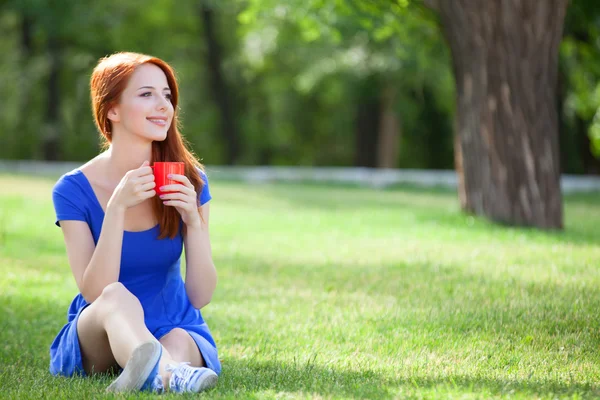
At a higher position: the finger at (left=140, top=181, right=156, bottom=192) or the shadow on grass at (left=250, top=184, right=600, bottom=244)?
the finger at (left=140, top=181, right=156, bottom=192)

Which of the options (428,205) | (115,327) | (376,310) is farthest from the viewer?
(428,205)

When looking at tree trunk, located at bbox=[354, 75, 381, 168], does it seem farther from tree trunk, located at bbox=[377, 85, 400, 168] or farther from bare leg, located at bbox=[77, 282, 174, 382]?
bare leg, located at bbox=[77, 282, 174, 382]

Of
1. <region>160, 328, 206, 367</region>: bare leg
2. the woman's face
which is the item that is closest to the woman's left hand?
the woman's face

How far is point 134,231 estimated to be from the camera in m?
4.48

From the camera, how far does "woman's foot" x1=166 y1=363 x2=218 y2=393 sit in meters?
4.02

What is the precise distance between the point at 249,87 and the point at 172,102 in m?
34.5

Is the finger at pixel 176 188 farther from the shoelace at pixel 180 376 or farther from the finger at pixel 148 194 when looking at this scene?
the shoelace at pixel 180 376

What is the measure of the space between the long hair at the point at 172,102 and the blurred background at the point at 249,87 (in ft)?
62.1

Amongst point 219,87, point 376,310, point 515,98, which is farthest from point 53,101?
point 376,310

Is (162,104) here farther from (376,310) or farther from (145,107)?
(376,310)

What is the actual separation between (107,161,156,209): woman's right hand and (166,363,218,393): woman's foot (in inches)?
31.8

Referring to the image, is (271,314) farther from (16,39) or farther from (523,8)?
(16,39)

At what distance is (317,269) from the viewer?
927 centimetres

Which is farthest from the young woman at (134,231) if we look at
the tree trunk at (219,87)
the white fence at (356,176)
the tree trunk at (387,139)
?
the tree trunk at (219,87)
